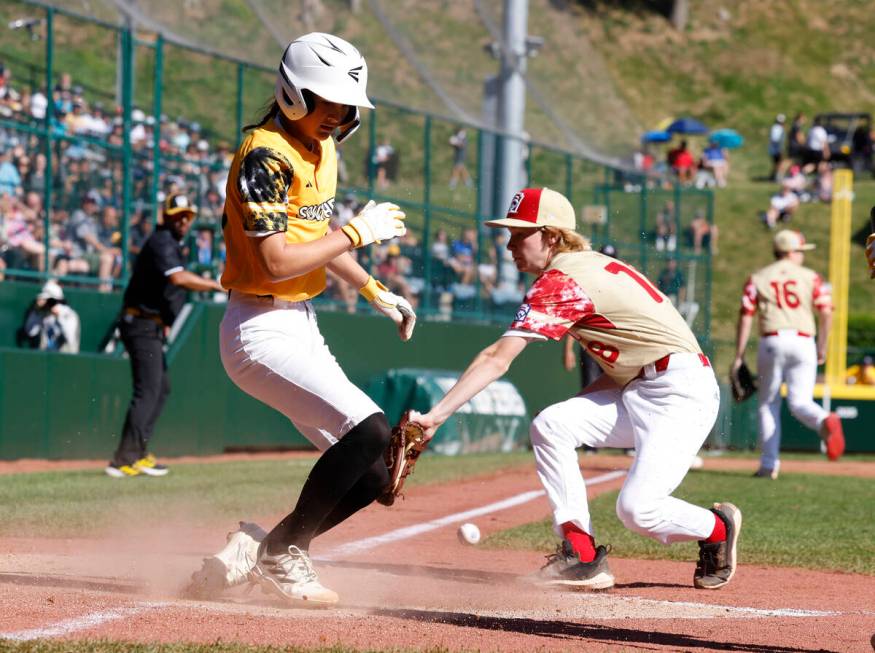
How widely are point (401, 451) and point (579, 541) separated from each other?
3.75 feet

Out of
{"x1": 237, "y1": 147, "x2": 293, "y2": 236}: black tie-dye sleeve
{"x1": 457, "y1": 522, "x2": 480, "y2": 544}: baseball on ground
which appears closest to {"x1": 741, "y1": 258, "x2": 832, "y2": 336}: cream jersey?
{"x1": 457, "y1": 522, "x2": 480, "y2": 544}: baseball on ground

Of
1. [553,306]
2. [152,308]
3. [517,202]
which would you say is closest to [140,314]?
[152,308]

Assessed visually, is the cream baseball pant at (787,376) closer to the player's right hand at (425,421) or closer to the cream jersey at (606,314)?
the cream jersey at (606,314)

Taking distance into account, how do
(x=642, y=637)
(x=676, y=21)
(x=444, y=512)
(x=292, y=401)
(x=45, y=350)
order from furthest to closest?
(x=676, y=21) < (x=45, y=350) < (x=444, y=512) < (x=292, y=401) < (x=642, y=637)

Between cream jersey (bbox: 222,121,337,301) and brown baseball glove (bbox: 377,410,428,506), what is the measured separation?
680mm

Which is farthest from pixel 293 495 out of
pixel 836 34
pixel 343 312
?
pixel 836 34

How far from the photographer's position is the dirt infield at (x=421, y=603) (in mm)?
5000

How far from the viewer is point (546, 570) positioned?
252 inches

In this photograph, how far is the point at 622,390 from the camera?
6.31 m

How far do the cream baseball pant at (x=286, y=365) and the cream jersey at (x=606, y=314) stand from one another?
2.45 feet

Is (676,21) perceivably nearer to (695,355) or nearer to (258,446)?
(258,446)

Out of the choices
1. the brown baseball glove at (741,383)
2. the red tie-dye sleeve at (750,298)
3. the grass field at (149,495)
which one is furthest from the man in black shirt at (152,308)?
the brown baseball glove at (741,383)

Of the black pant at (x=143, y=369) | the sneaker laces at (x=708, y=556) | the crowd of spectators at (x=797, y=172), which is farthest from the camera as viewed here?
the crowd of spectators at (x=797, y=172)

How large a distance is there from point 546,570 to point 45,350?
9317 mm
